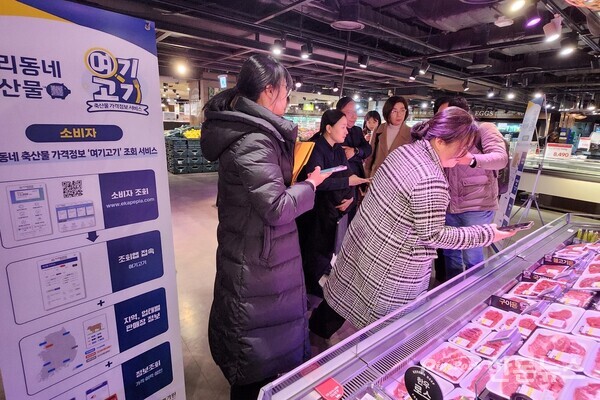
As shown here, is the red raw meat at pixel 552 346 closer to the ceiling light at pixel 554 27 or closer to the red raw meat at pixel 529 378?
the red raw meat at pixel 529 378

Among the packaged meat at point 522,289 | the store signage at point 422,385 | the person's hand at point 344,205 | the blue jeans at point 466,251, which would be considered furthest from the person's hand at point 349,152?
the store signage at point 422,385

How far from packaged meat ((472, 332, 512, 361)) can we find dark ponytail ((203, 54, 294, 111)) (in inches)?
49.8

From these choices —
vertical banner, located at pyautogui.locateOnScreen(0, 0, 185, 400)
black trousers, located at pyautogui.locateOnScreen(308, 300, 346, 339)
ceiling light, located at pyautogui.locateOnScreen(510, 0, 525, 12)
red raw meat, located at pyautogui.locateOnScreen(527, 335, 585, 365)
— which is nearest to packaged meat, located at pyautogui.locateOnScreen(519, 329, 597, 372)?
red raw meat, located at pyautogui.locateOnScreen(527, 335, 585, 365)

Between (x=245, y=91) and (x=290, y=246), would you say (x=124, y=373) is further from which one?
(x=245, y=91)

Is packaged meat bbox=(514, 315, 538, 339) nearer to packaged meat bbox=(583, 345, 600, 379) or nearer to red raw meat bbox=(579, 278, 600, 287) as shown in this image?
packaged meat bbox=(583, 345, 600, 379)

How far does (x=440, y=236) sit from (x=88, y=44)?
4.98ft

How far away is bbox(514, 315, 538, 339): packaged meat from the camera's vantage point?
1281mm

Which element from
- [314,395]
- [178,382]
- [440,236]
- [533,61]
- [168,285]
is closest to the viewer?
[314,395]

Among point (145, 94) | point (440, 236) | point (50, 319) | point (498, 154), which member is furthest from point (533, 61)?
point (50, 319)

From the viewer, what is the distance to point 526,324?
133 cm

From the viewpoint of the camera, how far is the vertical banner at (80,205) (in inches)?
43.1

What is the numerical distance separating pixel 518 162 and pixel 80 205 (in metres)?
4.37

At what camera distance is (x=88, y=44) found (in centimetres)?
120

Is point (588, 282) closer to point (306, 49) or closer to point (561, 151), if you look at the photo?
point (306, 49)
